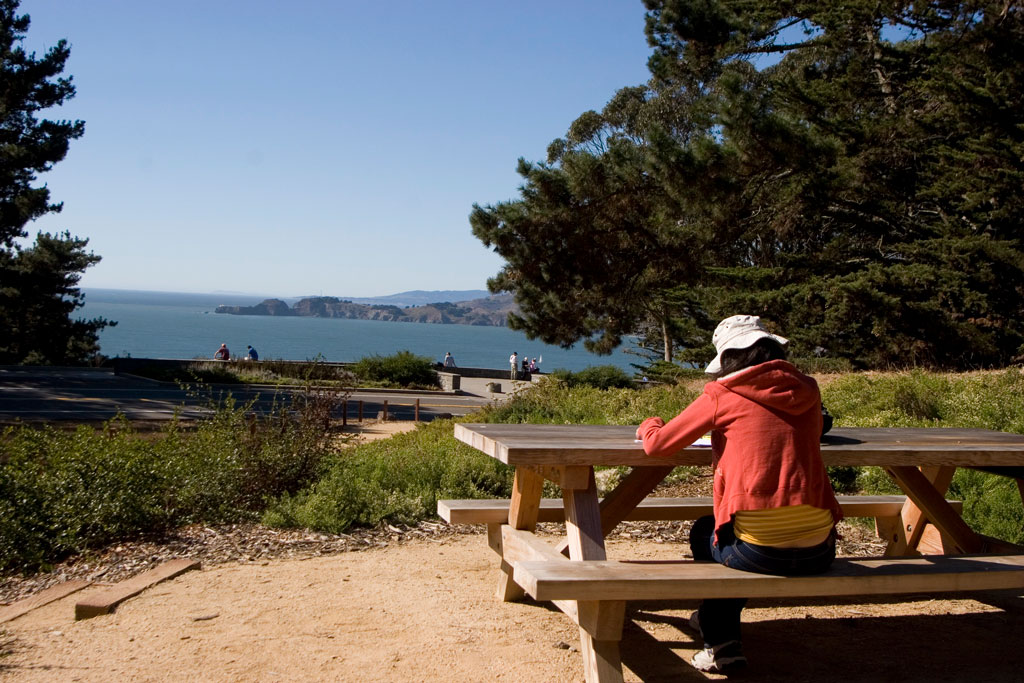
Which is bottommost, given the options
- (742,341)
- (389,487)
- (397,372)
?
(397,372)

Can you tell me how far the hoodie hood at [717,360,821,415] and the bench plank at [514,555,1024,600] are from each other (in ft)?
2.13

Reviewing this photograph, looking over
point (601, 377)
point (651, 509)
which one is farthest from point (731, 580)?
point (601, 377)

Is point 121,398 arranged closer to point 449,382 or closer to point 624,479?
point 449,382

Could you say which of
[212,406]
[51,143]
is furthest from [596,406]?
[51,143]

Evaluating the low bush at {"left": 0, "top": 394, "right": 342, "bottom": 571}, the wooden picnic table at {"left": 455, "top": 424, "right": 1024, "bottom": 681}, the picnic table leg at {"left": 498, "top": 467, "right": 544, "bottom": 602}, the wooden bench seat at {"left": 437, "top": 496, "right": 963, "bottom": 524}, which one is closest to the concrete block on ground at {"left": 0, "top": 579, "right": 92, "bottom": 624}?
the low bush at {"left": 0, "top": 394, "right": 342, "bottom": 571}

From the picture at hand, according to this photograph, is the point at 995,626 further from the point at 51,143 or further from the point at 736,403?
the point at 51,143

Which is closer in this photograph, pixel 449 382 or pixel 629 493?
pixel 629 493

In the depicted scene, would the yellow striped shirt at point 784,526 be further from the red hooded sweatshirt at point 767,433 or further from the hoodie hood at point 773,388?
the hoodie hood at point 773,388

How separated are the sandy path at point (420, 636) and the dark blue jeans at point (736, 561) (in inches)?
8.1

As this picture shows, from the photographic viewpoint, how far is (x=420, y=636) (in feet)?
13.6

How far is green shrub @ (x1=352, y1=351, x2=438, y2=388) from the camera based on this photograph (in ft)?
119

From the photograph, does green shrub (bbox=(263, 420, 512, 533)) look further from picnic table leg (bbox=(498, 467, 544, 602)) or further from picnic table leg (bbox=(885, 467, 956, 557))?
picnic table leg (bbox=(885, 467, 956, 557))

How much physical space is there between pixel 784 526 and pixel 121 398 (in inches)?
1029

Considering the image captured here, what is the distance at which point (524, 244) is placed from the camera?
20.3 metres
